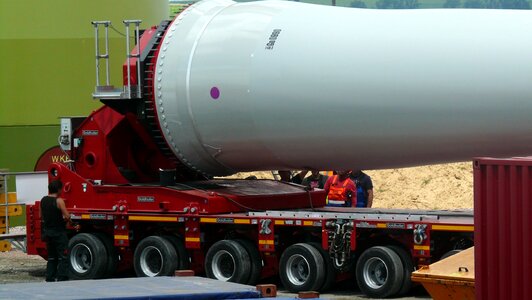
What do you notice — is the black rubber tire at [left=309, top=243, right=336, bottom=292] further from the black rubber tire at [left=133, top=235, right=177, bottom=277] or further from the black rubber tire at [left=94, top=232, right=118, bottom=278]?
the black rubber tire at [left=94, top=232, right=118, bottom=278]

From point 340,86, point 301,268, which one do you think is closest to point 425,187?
point 301,268

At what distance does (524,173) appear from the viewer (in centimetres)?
1059

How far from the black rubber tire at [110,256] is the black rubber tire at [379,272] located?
166 inches

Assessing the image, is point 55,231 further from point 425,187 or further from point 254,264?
point 425,187

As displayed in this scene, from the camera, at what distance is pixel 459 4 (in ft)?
224

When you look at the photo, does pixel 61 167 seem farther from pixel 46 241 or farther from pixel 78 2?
pixel 78 2

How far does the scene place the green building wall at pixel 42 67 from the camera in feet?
86.3

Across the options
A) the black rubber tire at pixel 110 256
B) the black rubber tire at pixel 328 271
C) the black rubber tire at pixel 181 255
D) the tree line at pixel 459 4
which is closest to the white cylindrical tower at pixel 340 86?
the black rubber tire at pixel 181 255

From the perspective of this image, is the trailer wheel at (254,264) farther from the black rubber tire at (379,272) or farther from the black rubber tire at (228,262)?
the black rubber tire at (379,272)

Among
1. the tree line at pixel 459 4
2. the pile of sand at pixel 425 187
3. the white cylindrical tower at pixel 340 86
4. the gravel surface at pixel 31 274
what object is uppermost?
the tree line at pixel 459 4

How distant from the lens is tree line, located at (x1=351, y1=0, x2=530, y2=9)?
67375 millimetres

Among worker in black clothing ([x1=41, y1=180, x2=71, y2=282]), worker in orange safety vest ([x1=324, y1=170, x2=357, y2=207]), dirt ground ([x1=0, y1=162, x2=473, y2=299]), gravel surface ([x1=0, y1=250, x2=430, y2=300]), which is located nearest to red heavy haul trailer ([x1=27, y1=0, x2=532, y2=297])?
gravel surface ([x1=0, y1=250, x2=430, y2=300])

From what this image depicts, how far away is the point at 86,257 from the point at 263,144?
11.9ft

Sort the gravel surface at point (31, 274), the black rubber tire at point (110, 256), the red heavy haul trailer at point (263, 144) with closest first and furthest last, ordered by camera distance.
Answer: the red heavy haul trailer at point (263, 144)
the gravel surface at point (31, 274)
the black rubber tire at point (110, 256)
